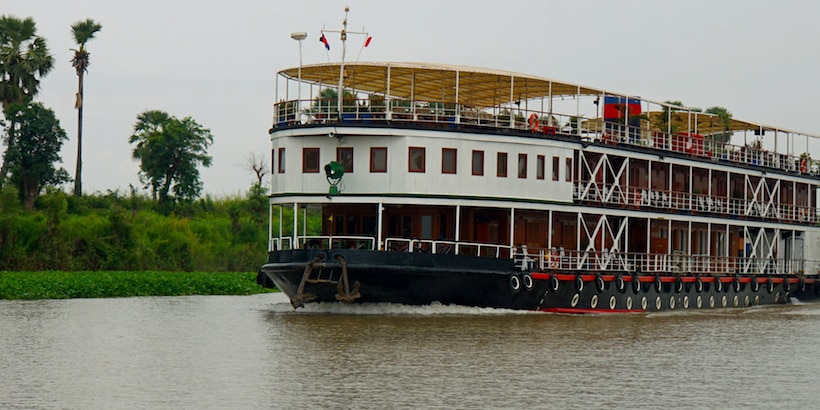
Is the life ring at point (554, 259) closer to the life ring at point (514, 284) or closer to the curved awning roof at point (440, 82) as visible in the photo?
the life ring at point (514, 284)

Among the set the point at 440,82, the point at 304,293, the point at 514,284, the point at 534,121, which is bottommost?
the point at 304,293

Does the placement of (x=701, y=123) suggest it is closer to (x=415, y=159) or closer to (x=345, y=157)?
(x=415, y=159)

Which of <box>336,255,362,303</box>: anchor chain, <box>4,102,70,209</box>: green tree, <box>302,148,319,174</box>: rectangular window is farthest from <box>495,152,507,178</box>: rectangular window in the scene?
<box>4,102,70,209</box>: green tree

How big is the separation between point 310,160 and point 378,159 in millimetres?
1849

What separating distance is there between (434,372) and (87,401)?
5630mm

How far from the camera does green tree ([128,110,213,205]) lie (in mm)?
62094

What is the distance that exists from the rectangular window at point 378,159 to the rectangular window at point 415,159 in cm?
62

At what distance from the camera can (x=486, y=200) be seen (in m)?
31.3

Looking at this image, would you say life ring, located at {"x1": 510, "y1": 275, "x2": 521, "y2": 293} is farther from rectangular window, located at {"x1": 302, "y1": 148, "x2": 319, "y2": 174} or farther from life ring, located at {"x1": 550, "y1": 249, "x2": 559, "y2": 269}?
rectangular window, located at {"x1": 302, "y1": 148, "x2": 319, "y2": 174}

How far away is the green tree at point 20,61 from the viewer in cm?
5653

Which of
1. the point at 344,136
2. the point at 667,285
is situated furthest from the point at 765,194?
the point at 344,136

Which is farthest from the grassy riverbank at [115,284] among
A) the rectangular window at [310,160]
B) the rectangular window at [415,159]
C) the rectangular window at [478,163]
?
the rectangular window at [478,163]

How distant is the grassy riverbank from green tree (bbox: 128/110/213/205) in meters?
14.4

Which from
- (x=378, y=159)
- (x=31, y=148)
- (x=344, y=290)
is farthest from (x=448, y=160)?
(x=31, y=148)
